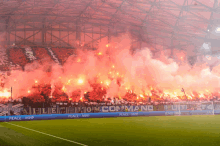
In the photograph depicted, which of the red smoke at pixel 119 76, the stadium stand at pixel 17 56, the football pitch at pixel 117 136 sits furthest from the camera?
the stadium stand at pixel 17 56

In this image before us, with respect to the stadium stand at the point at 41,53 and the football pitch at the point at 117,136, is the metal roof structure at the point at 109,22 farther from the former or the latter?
the football pitch at the point at 117,136

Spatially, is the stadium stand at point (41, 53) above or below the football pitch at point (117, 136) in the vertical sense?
above

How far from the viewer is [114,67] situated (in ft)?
119

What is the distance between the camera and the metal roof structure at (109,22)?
31.8 m

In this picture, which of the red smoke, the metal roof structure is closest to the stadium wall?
the red smoke

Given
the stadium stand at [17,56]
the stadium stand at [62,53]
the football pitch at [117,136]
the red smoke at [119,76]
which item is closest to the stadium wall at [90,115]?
the red smoke at [119,76]

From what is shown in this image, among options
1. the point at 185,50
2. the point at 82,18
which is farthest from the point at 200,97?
the point at 82,18

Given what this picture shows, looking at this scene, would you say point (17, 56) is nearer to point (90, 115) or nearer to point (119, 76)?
point (119, 76)

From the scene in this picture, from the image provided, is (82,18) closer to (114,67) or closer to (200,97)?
(114,67)

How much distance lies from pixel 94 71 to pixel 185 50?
15.5 metres

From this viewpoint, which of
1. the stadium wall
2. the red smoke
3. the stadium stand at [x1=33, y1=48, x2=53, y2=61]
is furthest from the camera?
the stadium stand at [x1=33, y1=48, x2=53, y2=61]

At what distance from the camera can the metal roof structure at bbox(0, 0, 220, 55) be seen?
104 feet

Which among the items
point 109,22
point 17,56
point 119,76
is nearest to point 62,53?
point 17,56

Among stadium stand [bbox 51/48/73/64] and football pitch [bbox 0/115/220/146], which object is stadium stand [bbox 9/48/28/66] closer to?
stadium stand [bbox 51/48/73/64]
